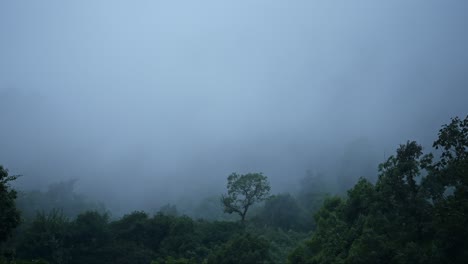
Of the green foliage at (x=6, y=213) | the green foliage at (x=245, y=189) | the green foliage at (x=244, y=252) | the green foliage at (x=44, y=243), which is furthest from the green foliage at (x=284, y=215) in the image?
the green foliage at (x=6, y=213)

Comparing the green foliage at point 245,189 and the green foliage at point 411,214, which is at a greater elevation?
the green foliage at point 245,189

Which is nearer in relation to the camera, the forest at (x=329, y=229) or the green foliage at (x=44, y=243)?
the forest at (x=329, y=229)

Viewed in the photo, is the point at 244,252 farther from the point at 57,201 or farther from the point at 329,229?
the point at 57,201

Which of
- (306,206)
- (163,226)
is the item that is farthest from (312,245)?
(306,206)

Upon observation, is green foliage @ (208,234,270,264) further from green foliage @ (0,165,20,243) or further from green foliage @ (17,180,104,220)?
green foliage @ (17,180,104,220)

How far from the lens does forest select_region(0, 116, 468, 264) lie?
21.9m

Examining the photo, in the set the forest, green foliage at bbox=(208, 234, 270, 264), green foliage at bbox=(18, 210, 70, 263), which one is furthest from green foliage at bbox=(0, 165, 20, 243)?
green foliage at bbox=(18, 210, 70, 263)

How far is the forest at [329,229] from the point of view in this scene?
861 inches

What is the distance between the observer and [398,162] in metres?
26.2

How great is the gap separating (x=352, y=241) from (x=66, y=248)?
33084 millimetres

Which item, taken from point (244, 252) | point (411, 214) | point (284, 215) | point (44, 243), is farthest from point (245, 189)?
point (411, 214)

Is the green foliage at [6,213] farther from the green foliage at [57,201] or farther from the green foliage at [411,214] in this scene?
the green foliage at [57,201]

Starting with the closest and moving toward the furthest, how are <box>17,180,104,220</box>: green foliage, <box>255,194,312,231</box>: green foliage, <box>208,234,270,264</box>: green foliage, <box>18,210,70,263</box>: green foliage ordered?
<box>208,234,270,264</box>: green foliage
<box>18,210,70,263</box>: green foliage
<box>255,194,312,231</box>: green foliage
<box>17,180,104,220</box>: green foliage

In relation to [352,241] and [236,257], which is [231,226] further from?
[352,241]
